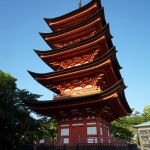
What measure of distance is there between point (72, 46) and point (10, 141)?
12.7 m

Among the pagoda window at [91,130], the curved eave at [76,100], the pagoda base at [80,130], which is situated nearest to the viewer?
the curved eave at [76,100]

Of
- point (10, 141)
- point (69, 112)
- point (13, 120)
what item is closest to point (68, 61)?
point (69, 112)

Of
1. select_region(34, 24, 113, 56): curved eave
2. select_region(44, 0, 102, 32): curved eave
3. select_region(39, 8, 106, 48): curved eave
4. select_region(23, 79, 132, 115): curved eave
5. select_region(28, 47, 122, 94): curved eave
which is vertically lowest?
select_region(23, 79, 132, 115): curved eave

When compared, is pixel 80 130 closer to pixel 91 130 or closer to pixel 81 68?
pixel 91 130

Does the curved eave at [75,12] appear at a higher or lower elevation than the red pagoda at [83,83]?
higher

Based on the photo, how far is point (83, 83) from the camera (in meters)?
13.3

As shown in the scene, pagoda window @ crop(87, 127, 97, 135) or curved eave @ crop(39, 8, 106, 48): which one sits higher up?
curved eave @ crop(39, 8, 106, 48)

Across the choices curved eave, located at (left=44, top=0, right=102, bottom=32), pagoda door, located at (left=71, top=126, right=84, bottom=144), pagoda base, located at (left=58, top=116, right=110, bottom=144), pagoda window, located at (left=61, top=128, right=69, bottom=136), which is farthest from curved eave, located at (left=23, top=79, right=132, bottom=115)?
curved eave, located at (left=44, top=0, right=102, bottom=32)

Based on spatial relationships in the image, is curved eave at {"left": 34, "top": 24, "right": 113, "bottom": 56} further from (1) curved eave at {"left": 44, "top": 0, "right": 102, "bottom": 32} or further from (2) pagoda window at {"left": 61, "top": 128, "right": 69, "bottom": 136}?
(2) pagoda window at {"left": 61, "top": 128, "right": 69, "bottom": 136}

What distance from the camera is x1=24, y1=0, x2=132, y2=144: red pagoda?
1110cm

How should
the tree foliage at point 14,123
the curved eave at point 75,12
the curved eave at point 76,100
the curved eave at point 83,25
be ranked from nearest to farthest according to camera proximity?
the curved eave at point 76,100 < the curved eave at point 83,25 < the tree foliage at point 14,123 < the curved eave at point 75,12

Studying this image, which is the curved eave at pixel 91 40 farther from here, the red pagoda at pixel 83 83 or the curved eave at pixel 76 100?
the curved eave at pixel 76 100

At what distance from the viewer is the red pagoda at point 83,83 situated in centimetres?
1110

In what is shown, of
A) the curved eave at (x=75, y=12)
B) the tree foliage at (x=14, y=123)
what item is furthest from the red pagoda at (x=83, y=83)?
the tree foliage at (x=14, y=123)
